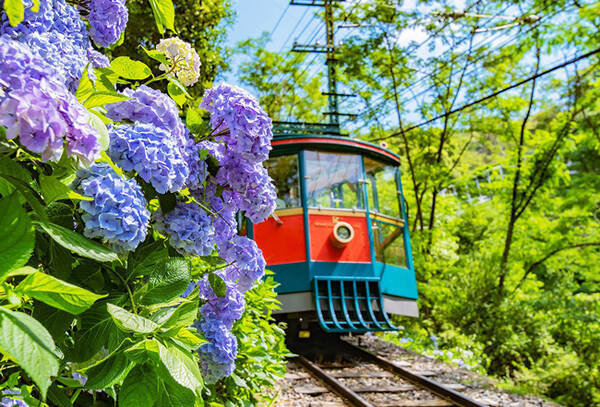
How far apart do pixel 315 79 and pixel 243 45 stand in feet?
9.70

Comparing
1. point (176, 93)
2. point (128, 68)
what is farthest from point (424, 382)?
point (128, 68)

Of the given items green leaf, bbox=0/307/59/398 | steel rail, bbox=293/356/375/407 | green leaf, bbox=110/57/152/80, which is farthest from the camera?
steel rail, bbox=293/356/375/407

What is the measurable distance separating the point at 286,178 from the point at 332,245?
4.21 ft

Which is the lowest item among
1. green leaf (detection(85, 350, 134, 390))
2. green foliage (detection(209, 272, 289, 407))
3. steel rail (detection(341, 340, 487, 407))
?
steel rail (detection(341, 340, 487, 407))

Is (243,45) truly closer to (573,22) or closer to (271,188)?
(573,22)

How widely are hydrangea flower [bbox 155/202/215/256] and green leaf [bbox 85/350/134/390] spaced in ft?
1.17

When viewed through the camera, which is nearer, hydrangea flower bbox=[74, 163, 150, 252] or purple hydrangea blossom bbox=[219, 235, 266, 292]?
hydrangea flower bbox=[74, 163, 150, 252]

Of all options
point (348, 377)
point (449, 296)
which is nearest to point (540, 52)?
point (449, 296)

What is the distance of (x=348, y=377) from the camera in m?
6.32

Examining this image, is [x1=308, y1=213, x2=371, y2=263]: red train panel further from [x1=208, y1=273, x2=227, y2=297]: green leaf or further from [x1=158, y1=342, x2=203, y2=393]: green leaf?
[x1=158, y1=342, x2=203, y2=393]: green leaf

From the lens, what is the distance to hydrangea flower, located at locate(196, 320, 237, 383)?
5.20 ft

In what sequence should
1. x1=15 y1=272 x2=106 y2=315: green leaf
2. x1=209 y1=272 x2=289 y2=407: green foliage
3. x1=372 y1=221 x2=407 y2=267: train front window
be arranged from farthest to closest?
x1=372 y1=221 x2=407 y2=267: train front window
x1=209 y1=272 x2=289 y2=407: green foliage
x1=15 y1=272 x2=106 y2=315: green leaf

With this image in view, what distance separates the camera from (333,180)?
7.77m

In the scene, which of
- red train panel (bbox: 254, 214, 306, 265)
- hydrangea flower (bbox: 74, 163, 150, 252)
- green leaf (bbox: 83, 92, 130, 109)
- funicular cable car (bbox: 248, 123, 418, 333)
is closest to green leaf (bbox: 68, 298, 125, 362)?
hydrangea flower (bbox: 74, 163, 150, 252)
